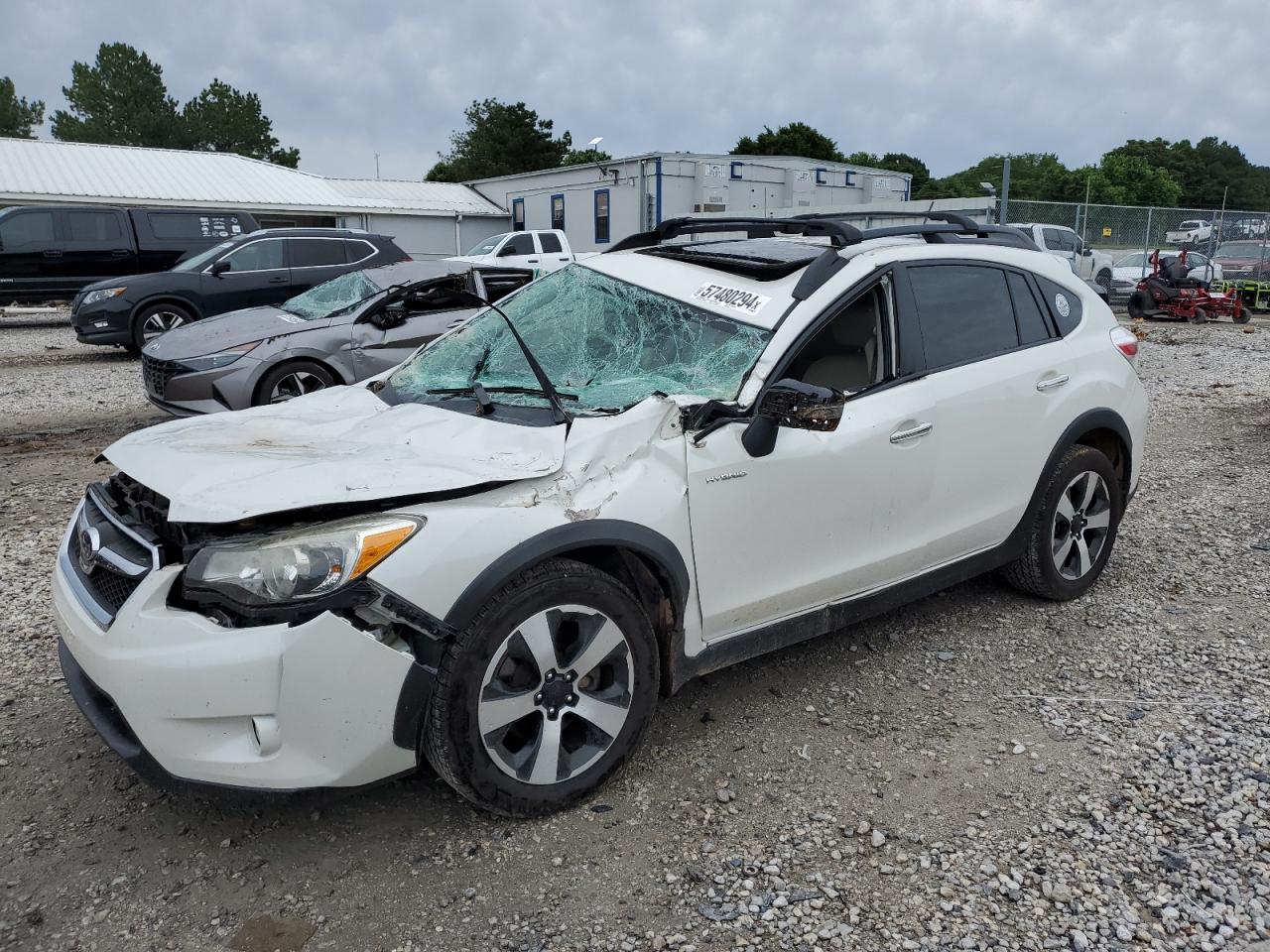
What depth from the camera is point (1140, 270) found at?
883 inches

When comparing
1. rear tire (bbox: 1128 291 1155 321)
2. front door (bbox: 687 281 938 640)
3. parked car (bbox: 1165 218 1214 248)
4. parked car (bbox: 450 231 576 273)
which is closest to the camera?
front door (bbox: 687 281 938 640)

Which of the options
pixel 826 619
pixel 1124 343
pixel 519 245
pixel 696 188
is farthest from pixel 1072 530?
pixel 696 188

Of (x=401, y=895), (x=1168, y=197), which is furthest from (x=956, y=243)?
(x=1168, y=197)

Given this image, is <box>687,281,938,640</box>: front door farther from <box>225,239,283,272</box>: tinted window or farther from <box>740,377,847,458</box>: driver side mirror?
<box>225,239,283,272</box>: tinted window

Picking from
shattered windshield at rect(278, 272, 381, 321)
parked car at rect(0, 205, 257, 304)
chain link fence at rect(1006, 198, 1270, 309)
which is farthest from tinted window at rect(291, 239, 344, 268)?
chain link fence at rect(1006, 198, 1270, 309)

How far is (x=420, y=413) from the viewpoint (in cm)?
324

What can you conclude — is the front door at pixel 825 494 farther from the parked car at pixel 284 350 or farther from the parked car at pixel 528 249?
the parked car at pixel 528 249

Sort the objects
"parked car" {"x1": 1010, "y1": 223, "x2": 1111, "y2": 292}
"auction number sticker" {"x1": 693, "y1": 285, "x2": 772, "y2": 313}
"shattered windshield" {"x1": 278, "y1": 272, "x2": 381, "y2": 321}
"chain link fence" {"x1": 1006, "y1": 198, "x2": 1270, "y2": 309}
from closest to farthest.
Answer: "auction number sticker" {"x1": 693, "y1": 285, "x2": 772, "y2": 313}
"shattered windshield" {"x1": 278, "y1": 272, "x2": 381, "y2": 321}
"parked car" {"x1": 1010, "y1": 223, "x2": 1111, "y2": 292}
"chain link fence" {"x1": 1006, "y1": 198, "x2": 1270, "y2": 309}

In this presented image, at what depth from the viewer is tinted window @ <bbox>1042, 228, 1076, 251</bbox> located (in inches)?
762

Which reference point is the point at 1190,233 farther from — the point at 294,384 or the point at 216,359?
the point at 216,359

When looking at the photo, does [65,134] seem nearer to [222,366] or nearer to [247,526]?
[222,366]

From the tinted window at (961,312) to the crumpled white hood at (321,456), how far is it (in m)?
1.63

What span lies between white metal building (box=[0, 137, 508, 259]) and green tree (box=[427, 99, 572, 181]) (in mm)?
31132

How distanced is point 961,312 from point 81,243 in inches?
621
